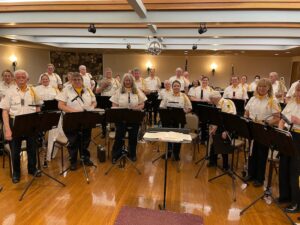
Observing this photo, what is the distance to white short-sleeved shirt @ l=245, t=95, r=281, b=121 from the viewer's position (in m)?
3.62

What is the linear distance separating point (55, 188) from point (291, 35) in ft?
16.0

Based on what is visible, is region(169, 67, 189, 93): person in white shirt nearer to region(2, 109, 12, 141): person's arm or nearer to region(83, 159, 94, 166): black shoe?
region(83, 159, 94, 166): black shoe

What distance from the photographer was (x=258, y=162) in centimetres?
375

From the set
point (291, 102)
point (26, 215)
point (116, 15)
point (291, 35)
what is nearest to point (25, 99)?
point (26, 215)

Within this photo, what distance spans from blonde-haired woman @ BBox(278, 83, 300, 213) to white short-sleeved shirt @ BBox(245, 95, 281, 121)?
36cm

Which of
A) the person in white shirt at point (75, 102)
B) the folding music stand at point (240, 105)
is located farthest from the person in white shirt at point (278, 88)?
the person in white shirt at point (75, 102)

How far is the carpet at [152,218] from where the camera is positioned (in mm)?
2775

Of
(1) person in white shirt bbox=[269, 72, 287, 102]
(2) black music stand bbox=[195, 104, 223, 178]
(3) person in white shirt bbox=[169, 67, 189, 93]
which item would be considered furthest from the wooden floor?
(3) person in white shirt bbox=[169, 67, 189, 93]

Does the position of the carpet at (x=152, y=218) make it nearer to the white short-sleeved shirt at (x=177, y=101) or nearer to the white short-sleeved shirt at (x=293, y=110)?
the white short-sleeved shirt at (x=293, y=110)

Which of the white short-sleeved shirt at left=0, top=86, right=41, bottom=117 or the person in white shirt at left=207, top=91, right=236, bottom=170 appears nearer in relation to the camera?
the white short-sleeved shirt at left=0, top=86, right=41, bottom=117

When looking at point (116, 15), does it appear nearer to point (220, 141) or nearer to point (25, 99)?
point (25, 99)

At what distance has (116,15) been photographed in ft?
13.4

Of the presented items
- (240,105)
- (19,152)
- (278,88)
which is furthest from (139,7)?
(278,88)

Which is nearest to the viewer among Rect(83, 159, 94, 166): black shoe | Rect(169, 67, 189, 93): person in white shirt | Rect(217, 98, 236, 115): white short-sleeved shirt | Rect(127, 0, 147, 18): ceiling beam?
Rect(127, 0, 147, 18): ceiling beam
